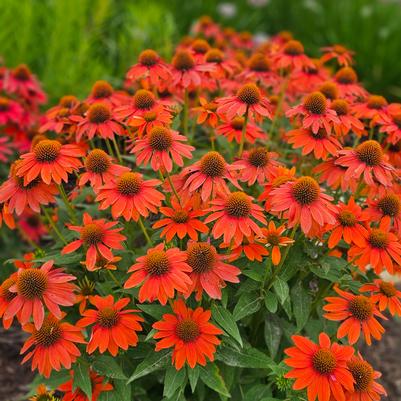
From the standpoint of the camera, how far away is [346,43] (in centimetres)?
611

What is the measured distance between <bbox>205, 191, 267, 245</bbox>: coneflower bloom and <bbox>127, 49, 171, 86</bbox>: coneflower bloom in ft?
2.41

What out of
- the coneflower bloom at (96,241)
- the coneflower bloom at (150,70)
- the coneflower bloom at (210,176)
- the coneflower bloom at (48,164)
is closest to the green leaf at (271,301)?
the coneflower bloom at (210,176)

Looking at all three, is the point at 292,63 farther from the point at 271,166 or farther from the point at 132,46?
the point at 132,46

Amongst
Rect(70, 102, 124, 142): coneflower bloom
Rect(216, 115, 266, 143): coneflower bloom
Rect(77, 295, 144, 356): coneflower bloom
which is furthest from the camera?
Rect(216, 115, 266, 143): coneflower bloom

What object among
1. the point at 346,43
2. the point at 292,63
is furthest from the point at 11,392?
the point at 346,43

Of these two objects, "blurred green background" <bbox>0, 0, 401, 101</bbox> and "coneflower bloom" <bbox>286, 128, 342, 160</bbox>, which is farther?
"blurred green background" <bbox>0, 0, 401, 101</bbox>

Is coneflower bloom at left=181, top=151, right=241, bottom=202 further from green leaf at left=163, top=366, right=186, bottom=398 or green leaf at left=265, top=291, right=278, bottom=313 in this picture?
green leaf at left=163, top=366, right=186, bottom=398

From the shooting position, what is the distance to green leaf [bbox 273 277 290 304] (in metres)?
1.68

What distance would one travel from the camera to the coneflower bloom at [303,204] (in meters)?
1.65

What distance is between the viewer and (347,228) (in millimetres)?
1762

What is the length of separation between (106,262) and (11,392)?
117 centimetres

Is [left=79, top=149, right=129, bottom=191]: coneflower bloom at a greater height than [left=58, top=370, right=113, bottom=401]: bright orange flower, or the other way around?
[left=79, top=149, right=129, bottom=191]: coneflower bloom

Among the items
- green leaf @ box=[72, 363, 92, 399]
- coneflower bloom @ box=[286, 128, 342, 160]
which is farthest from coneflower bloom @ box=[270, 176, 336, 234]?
green leaf @ box=[72, 363, 92, 399]

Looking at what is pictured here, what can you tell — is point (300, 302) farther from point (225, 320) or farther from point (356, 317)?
point (225, 320)
